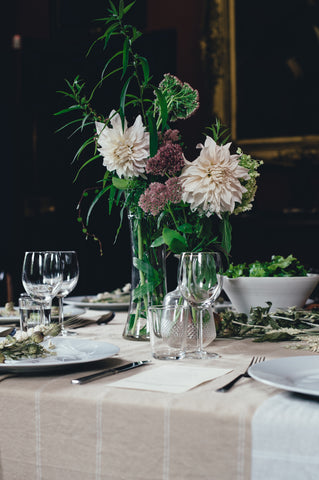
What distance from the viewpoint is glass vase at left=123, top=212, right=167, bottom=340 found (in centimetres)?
Answer: 126

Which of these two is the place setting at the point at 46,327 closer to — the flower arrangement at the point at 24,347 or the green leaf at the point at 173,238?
the flower arrangement at the point at 24,347

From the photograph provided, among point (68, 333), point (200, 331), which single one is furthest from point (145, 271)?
point (68, 333)

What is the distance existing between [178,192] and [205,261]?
176mm

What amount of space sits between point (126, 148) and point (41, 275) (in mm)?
324

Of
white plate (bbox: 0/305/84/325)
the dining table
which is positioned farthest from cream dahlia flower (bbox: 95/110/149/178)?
white plate (bbox: 0/305/84/325)

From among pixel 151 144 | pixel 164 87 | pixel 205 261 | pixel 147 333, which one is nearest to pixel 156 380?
pixel 205 261

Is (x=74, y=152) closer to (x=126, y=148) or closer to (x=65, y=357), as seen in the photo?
(x=126, y=148)

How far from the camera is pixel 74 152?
4609 mm

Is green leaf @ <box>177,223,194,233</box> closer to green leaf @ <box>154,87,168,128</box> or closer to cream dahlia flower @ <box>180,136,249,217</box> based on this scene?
cream dahlia flower @ <box>180,136,249,217</box>

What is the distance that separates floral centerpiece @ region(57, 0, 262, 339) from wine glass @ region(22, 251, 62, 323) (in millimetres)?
172

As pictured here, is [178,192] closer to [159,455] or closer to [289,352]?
[289,352]

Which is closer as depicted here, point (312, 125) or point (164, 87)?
point (164, 87)

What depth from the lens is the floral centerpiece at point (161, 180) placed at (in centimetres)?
116

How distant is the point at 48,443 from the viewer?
0.81 meters
